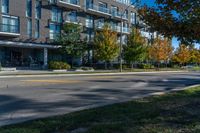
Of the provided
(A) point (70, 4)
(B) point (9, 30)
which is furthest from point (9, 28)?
(A) point (70, 4)

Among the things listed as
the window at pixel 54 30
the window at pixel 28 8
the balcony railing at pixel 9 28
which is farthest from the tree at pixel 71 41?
the balcony railing at pixel 9 28

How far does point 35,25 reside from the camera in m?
44.7

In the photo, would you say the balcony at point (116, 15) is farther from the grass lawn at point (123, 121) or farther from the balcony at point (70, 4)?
the grass lawn at point (123, 121)

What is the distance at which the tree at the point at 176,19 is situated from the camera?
8.65 meters

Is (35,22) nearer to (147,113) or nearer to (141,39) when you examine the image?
(141,39)

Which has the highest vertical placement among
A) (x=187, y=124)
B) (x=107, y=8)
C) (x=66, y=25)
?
(x=107, y=8)

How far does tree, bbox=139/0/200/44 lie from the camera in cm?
865

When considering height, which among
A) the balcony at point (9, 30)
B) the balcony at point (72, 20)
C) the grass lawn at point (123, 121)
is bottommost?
the grass lawn at point (123, 121)

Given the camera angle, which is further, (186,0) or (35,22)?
(35,22)

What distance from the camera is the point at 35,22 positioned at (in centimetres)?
4459

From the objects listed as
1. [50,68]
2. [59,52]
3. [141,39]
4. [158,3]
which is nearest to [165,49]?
[141,39]

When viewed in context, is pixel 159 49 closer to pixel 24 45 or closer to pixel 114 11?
pixel 114 11

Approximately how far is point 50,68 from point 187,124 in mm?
35565

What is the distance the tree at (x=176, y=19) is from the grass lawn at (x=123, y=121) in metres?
2.18
